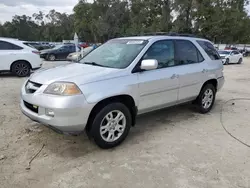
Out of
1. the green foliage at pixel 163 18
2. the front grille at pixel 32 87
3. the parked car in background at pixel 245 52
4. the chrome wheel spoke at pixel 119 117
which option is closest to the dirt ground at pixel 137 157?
the chrome wheel spoke at pixel 119 117

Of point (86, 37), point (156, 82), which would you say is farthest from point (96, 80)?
point (86, 37)

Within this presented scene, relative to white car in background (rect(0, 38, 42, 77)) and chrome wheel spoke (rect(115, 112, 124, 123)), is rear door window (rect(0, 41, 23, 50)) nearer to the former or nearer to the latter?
white car in background (rect(0, 38, 42, 77))

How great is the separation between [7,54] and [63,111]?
25.2 feet

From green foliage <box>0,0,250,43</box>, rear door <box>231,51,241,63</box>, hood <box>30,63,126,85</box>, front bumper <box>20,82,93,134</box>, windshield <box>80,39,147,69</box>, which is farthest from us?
green foliage <box>0,0,250,43</box>

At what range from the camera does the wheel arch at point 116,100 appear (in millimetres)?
3283

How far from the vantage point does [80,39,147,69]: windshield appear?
3.77m

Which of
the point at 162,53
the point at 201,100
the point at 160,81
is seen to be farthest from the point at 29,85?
the point at 201,100

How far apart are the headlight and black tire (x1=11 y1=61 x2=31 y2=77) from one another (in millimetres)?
7453

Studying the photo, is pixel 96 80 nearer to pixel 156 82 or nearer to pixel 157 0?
pixel 156 82

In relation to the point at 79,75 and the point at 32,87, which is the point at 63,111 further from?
the point at 32,87

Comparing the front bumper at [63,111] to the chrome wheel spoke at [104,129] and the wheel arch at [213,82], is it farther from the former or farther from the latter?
the wheel arch at [213,82]

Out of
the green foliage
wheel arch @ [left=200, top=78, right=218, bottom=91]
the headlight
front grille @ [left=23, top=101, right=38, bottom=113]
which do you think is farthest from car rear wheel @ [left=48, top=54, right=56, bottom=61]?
the green foliage

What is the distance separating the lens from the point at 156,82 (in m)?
3.91

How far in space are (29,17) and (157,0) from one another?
5528cm
